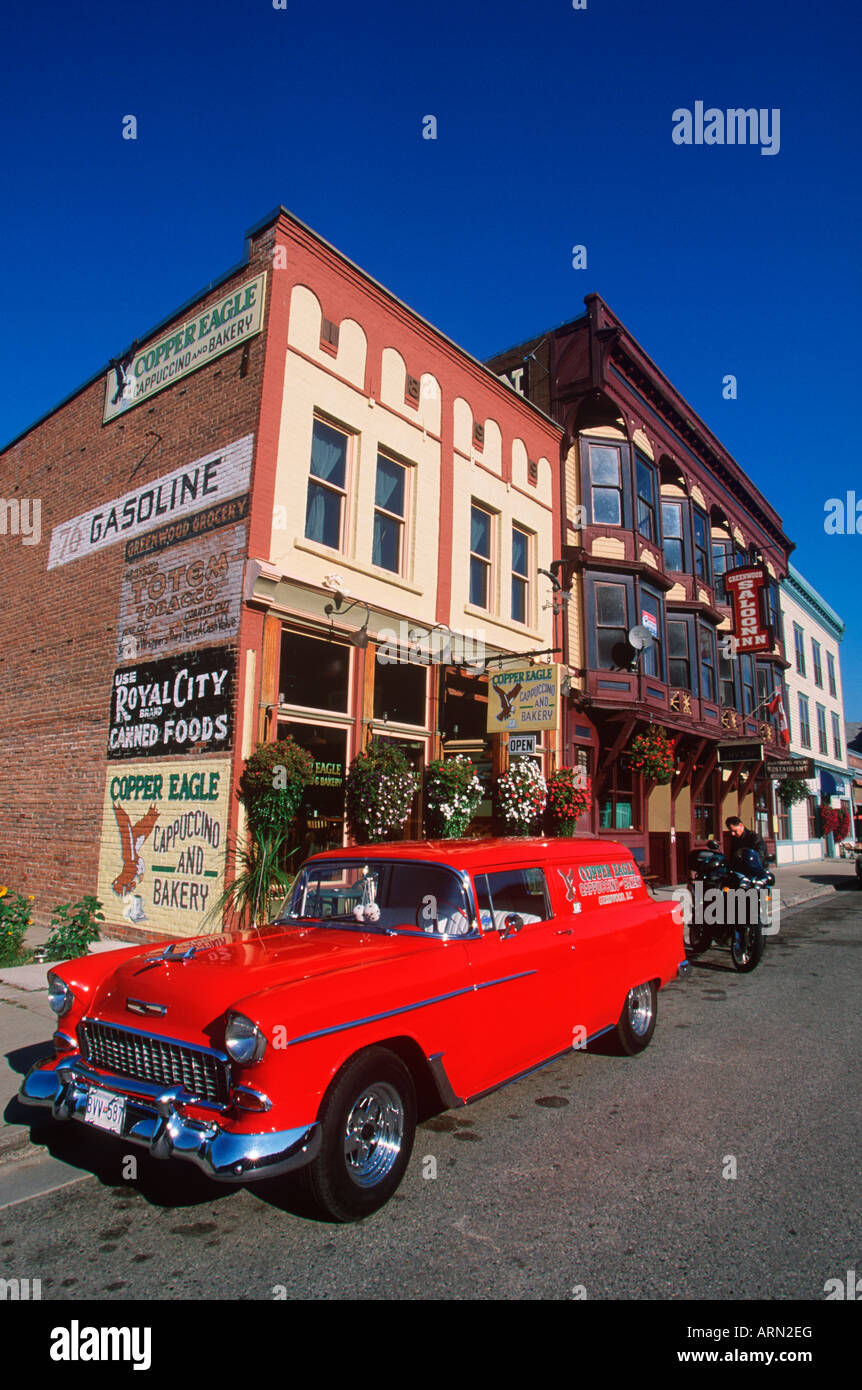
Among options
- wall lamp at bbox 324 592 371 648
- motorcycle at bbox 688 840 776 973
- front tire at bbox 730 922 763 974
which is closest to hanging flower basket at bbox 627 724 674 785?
motorcycle at bbox 688 840 776 973

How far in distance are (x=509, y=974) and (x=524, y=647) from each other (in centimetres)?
1084

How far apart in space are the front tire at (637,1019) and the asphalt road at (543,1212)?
0.33 meters

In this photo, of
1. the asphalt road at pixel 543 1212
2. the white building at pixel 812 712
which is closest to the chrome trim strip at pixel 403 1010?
→ the asphalt road at pixel 543 1212

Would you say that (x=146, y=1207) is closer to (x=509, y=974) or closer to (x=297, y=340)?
(x=509, y=974)

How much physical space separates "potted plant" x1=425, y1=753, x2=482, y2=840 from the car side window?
6.03m

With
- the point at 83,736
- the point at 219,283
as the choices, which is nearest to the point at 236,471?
the point at 219,283

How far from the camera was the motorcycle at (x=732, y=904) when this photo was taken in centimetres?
965

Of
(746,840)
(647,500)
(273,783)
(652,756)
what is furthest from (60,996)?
(647,500)

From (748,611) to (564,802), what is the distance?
12585 mm

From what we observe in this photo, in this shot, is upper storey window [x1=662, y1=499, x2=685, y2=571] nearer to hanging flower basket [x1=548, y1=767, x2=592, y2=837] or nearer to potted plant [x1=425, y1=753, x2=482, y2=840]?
hanging flower basket [x1=548, y1=767, x2=592, y2=837]

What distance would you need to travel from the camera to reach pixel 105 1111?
3590mm

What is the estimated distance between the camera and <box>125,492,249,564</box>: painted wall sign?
1010 centimetres

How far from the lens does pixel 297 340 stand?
35.5 ft

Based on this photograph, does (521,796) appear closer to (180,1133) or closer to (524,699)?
(524,699)
